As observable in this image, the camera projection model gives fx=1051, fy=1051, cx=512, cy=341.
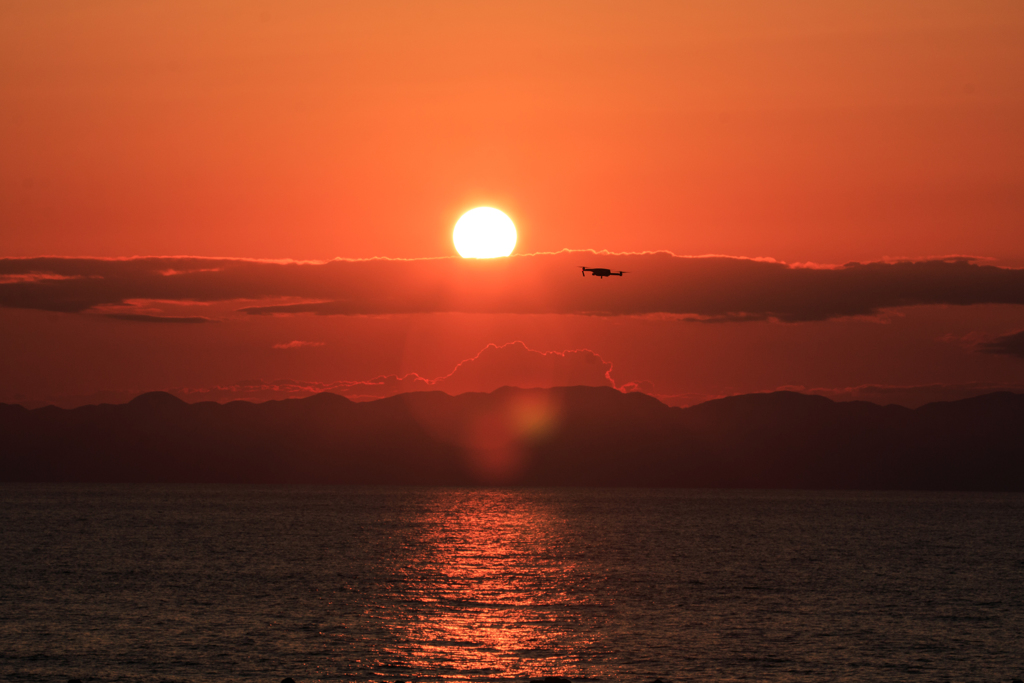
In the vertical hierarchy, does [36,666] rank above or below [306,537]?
above

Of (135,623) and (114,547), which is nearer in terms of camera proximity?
(135,623)

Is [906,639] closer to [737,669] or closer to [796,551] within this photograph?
[737,669]

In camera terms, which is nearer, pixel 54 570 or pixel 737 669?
pixel 737 669

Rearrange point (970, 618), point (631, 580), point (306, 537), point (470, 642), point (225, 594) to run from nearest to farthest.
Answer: point (470, 642) < point (970, 618) < point (225, 594) < point (631, 580) < point (306, 537)

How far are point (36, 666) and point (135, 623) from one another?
17.1 meters

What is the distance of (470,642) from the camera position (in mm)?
70938

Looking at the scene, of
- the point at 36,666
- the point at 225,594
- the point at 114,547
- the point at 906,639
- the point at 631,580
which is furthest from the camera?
the point at 114,547

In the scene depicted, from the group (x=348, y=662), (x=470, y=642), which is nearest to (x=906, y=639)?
(x=470, y=642)

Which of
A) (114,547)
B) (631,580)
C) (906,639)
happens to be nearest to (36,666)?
(906,639)

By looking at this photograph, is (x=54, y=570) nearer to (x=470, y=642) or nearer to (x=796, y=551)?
(x=470, y=642)

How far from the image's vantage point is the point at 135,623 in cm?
7831

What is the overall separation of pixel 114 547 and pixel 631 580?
8344 centimetres

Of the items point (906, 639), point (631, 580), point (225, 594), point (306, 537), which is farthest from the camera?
point (306, 537)

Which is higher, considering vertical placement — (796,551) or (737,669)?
(737,669)
